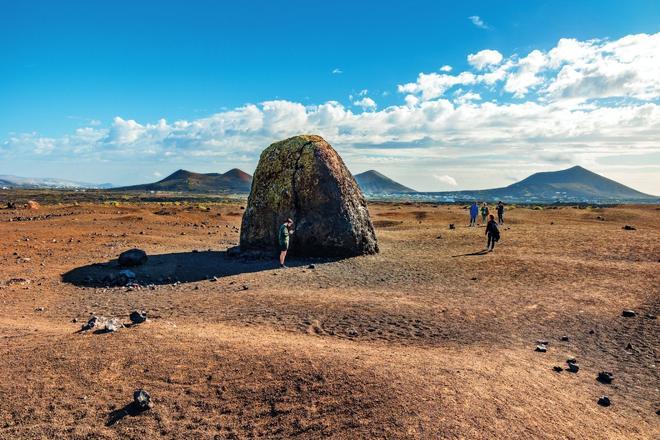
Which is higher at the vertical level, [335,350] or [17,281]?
[17,281]

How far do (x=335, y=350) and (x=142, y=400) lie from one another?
12.6ft

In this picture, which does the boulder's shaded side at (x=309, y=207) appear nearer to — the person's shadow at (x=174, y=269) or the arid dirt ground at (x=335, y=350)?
the person's shadow at (x=174, y=269)

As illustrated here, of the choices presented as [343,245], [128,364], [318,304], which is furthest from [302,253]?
[128,364]

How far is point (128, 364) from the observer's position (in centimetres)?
809

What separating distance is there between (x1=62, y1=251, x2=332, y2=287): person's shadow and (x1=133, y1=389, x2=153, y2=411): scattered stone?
10256 mm

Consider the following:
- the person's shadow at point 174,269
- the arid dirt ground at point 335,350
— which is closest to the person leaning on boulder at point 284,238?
the person's shadow at point 174,269

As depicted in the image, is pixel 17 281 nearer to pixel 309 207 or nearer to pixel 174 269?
pixel 174 269

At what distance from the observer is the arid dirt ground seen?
669 centimetres

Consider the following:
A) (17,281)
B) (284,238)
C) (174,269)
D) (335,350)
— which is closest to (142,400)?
(335,350)

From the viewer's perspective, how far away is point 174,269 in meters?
18.5

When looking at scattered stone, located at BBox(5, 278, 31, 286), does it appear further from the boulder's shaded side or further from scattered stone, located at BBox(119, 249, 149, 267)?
the boulder's shaded side

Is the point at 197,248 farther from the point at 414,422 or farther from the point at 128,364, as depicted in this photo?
the point at 414,422

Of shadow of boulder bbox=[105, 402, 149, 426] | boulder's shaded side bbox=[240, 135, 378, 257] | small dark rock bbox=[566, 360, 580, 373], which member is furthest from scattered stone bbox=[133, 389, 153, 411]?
boulder's shaded side bbox=[240, 135, 378, 257]

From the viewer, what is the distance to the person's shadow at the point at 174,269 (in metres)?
16.6
